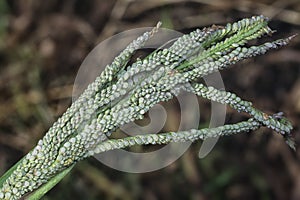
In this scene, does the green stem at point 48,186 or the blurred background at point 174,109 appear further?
the blurred background at point 174,109

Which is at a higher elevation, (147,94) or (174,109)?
(147,94)

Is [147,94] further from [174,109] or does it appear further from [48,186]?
[174,109]

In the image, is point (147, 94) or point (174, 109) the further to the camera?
point (174, 109)

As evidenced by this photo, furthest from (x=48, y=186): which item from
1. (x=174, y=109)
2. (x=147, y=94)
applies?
(x=174, y=109)

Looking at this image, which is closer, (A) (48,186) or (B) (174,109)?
(A) (48,186)

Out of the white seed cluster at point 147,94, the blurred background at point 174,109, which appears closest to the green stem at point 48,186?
A: the white seed cluster at point 147,94

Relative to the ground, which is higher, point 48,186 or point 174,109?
point 48,186

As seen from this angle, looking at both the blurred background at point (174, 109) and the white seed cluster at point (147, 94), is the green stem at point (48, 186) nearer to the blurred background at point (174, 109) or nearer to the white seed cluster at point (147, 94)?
the white seed cluster at point (147, 94)

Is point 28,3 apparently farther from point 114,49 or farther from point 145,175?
point 145,175
